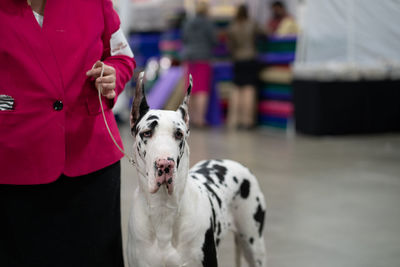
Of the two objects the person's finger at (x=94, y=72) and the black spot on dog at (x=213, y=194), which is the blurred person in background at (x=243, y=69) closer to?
the black spot on dog at (x=213, y=194)

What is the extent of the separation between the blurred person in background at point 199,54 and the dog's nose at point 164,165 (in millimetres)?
8767

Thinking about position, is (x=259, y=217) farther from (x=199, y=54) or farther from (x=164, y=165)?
(x=199, y=54)

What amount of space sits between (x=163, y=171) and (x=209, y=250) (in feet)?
1.60

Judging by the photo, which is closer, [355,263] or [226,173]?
[226,173]

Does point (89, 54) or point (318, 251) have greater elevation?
point (89, 54)

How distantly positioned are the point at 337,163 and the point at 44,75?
5.90 meters

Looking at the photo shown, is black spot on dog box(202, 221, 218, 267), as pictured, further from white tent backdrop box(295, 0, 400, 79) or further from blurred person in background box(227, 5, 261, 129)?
blurred person in background box(227, 5, 261, 129)

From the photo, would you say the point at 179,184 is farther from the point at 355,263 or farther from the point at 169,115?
the point at 355,263

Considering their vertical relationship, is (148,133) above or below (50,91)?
below

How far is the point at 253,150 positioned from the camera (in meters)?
8.46

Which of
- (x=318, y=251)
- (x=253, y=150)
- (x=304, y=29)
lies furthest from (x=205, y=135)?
(x=318, y=251)

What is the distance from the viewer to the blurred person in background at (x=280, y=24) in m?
10.8

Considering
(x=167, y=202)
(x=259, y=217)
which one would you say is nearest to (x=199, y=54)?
(x=259, y=217)

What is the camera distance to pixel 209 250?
239cm
